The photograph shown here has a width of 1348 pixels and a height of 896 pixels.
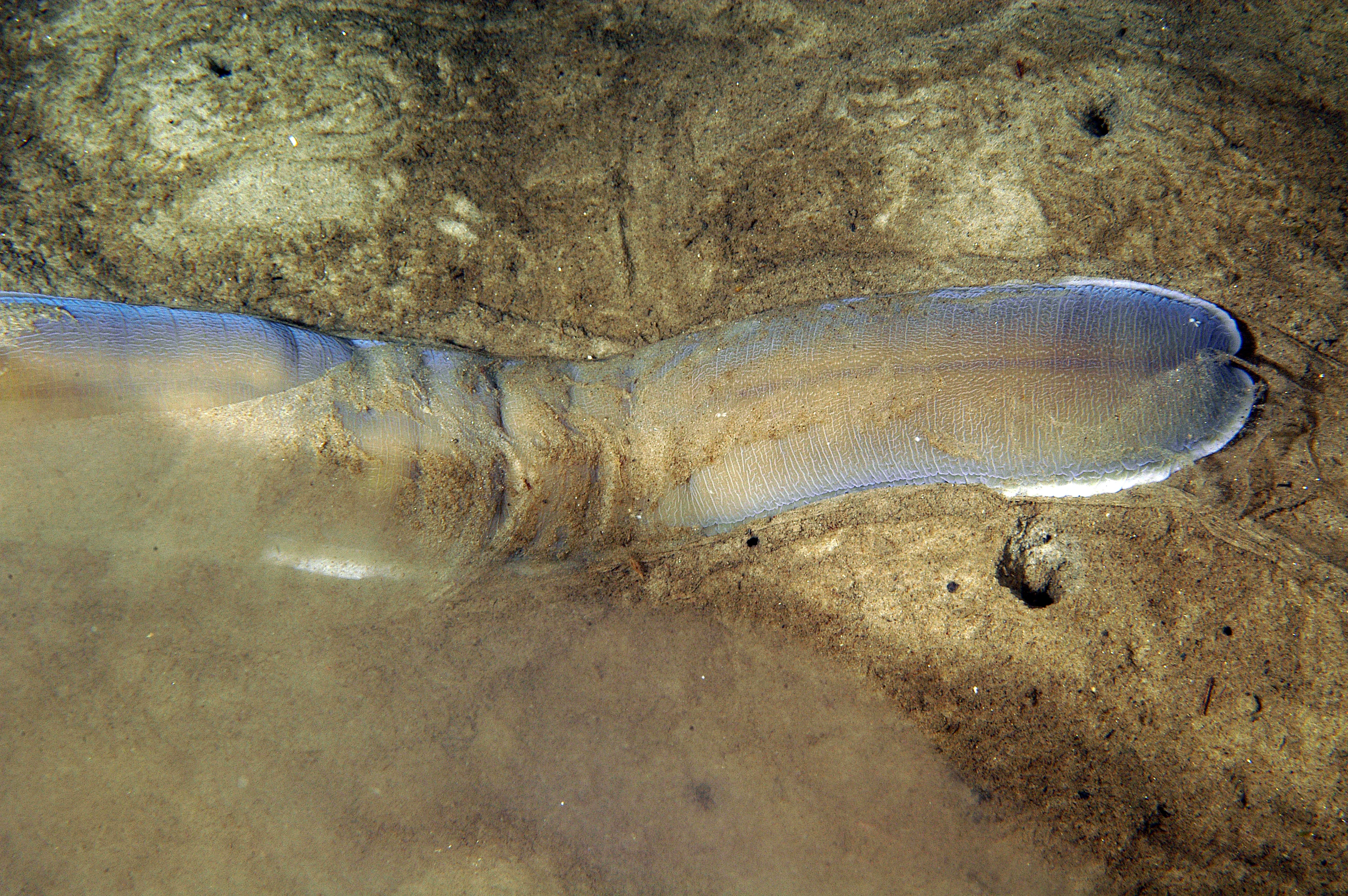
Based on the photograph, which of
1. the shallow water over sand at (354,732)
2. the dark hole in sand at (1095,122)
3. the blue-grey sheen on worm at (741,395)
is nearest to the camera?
the shallow water over sand at (354,732)

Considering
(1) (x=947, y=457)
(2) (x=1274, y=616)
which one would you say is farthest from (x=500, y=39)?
(2) (x=1274, y=616)

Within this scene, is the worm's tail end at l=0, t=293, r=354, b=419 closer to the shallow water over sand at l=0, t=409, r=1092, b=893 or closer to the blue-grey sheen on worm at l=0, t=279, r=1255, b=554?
the blue-grey sheen on worm at l=0, t=279, r=1255, b=554

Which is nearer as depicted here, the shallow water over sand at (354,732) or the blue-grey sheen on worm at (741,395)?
the shallow water over sand at (354,732)

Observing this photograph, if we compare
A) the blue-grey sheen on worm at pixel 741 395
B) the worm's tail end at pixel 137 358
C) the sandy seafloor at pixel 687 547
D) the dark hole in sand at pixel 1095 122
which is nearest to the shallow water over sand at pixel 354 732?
the sandy seafloor at pixel 687 547

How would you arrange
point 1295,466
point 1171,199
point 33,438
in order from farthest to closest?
1. point 1171,199
2. point 1295,466
3. point 33,438

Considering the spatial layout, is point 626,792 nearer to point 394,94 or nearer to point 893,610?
point 893,610

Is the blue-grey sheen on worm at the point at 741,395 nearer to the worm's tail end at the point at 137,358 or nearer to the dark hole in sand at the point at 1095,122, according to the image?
the worm's tail end at the point at 137,358
